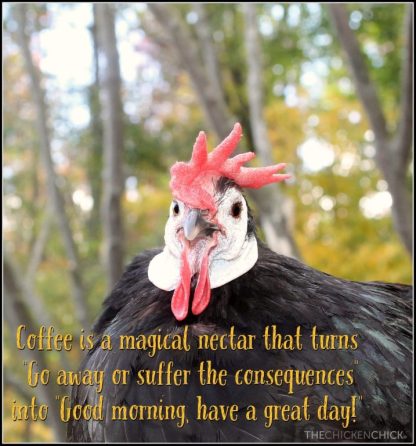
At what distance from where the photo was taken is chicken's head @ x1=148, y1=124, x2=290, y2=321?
215 centimetres

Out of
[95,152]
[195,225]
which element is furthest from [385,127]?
[95,152]

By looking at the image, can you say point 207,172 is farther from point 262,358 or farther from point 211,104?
point 211,104

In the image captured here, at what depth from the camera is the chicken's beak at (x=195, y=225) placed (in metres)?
2.09

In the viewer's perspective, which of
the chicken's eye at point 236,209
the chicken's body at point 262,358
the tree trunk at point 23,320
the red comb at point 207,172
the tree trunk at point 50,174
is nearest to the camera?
the chicken's body at point 262,358

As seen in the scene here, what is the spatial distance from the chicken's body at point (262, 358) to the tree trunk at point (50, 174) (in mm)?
3109

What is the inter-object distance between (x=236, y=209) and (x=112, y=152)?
2814 mm

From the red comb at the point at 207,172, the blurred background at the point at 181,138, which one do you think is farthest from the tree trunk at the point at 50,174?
the red comb at the point at 207,172

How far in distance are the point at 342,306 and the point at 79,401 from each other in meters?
1.20

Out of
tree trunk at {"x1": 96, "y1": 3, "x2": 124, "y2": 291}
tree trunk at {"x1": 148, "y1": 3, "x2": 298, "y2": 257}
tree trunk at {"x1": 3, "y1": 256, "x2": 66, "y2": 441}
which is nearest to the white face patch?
tree trunk at {"x1": 148, "y1": 3, "x2": 298, "y2": 257}

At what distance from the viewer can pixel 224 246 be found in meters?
2.21

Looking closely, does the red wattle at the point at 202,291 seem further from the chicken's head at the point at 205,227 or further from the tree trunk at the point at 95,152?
the tree trunk at the point at 95,152

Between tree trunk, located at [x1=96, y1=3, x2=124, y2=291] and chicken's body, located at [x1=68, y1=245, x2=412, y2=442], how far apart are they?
2330mm

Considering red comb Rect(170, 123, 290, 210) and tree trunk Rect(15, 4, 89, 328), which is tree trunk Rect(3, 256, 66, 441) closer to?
tree trunk Rect(15, 4, 89, 328)

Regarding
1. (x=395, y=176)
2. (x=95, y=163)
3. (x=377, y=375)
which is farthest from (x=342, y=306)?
(x=95, y=163)
